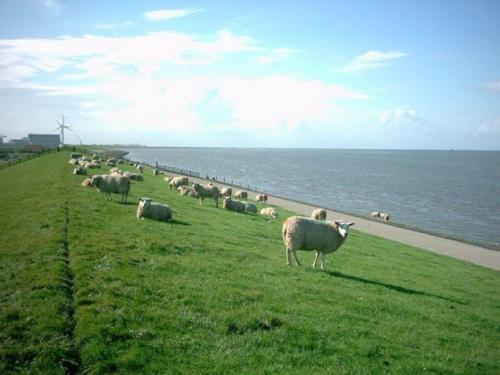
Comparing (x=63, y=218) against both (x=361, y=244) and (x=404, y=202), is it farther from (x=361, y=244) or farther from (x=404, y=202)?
(x=404, y=202)

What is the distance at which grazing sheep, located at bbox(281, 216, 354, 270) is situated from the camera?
17.4 m

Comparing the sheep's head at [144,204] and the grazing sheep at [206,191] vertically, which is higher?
the sheep's head at [144,204]

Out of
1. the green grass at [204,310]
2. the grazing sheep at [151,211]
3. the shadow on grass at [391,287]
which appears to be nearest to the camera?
the green grass at [204,310]

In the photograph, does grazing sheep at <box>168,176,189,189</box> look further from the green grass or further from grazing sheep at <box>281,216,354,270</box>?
grazing sheep at <box>281,216,354,270</box>

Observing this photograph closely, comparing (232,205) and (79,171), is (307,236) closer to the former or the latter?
(232,205)

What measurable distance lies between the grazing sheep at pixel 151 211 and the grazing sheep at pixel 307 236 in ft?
28.9

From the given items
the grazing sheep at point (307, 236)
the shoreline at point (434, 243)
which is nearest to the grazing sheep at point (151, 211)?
the grazing sheep at point (307, 236)

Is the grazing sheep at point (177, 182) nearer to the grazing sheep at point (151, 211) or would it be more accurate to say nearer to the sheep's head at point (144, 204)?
the grazing sheep at point (151, 211)

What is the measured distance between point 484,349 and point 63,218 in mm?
18633

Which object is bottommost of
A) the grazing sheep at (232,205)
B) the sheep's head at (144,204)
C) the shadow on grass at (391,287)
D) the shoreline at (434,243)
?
the shoreline at (434,243)

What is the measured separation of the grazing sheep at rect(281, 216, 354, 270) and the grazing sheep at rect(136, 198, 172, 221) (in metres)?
8.81

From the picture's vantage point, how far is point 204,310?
10633mm

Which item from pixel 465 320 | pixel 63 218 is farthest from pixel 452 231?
pixel 63 218

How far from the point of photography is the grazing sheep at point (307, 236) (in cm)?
1739
